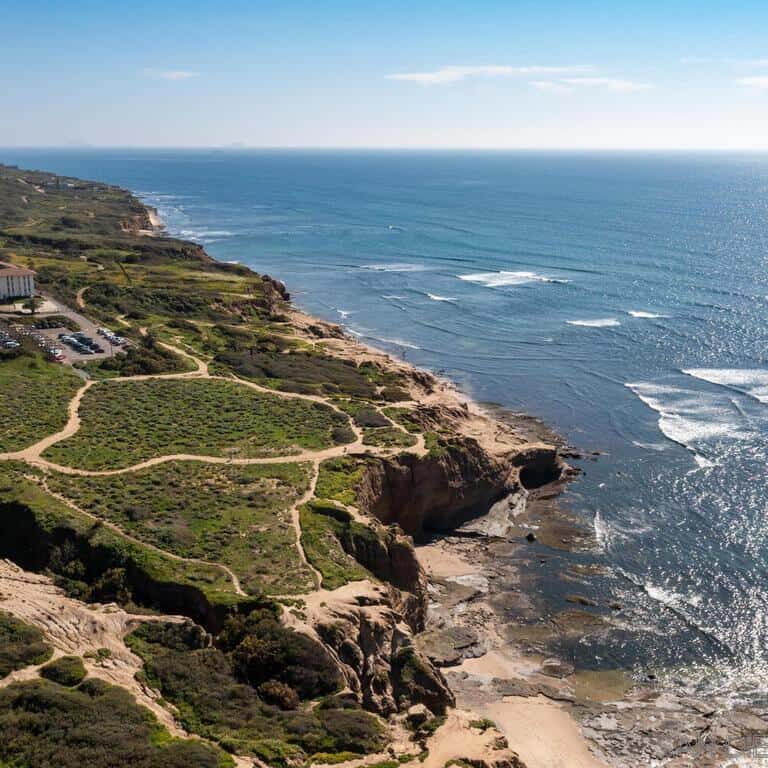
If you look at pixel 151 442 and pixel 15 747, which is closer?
pixel 15 747

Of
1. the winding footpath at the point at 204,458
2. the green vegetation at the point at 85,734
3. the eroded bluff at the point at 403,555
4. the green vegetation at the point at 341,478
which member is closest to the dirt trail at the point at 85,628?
the green vegetation at the point at 85,734

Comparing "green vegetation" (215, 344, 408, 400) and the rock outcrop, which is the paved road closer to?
"green vegetation" (215, 344, 408, 400)

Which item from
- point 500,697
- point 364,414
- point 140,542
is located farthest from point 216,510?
point 364,414

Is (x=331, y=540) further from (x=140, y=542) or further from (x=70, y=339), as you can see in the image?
(x=70, y=339)

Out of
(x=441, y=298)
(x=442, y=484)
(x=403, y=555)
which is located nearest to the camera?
(x=403, y=555)

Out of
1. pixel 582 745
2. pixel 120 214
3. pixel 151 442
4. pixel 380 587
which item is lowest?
pixel 582 745

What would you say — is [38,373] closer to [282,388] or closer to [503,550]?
[282,388]

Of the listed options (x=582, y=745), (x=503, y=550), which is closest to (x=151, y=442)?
(x=503, y=550)

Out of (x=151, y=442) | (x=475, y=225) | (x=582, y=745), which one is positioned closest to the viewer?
(x=582, y=745)
